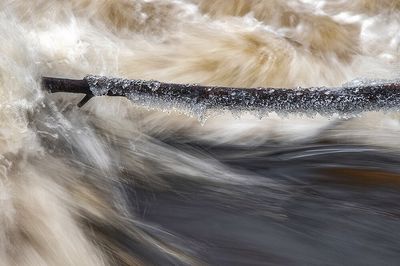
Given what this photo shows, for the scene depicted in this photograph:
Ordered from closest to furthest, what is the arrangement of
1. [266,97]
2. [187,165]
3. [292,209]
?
[266,97] < [292,209] < [187,165]

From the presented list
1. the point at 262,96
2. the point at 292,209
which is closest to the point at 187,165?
the point at 292,209

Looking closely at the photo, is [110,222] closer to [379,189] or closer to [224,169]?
[224,169]

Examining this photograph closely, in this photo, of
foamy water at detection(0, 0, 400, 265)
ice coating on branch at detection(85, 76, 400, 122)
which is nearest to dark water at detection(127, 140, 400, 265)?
foamy water at detection(0, 0, 400, 265)

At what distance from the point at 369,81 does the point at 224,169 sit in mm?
1171

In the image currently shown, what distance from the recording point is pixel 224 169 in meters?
3.25

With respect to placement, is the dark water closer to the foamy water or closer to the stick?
the foamy water

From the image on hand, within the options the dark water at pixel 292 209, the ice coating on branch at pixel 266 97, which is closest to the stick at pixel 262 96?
the ice coating on branch at pixel 266 97

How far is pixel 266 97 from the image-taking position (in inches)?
95.7

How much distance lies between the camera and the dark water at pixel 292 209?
8.57 feet

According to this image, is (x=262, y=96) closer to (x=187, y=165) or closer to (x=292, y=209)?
(x=292, y=209)

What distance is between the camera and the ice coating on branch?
7.48 feet

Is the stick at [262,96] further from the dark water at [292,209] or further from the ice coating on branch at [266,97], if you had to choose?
the dark water at [292,209]

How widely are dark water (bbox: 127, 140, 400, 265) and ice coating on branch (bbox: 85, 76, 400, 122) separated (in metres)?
0.61

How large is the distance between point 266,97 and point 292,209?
76 centimetres
